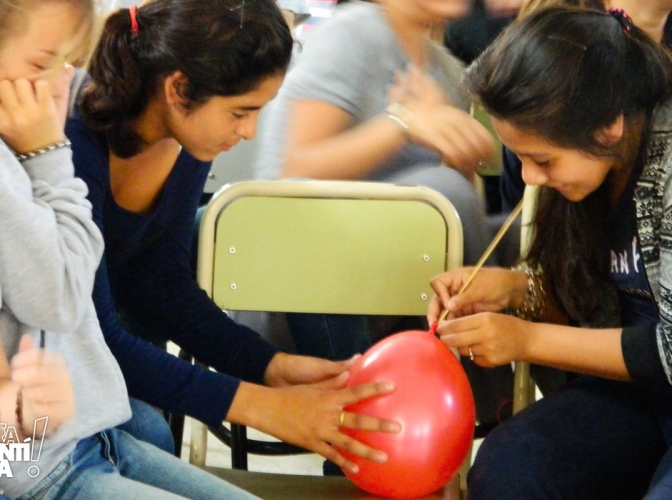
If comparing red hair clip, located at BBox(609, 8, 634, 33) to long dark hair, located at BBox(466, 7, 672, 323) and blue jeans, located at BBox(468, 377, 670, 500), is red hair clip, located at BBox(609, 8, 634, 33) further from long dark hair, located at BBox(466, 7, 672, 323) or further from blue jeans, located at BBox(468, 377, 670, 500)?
blue jeans, located at BBox(468, 377, 670, 500)

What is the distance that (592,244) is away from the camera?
1.30 metres

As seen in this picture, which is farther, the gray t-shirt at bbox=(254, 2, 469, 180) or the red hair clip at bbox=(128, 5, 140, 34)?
the gray t-shirt at bbox=(254, 2, 469, 180)

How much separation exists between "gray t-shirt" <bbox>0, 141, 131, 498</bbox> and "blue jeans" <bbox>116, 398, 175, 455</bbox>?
0.57 ft

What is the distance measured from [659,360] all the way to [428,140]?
538mm

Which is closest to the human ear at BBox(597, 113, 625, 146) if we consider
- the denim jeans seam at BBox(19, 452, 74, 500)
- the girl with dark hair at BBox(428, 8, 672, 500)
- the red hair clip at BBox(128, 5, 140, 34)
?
the girl with dark hair at BBox(428, 8, 672, 500)

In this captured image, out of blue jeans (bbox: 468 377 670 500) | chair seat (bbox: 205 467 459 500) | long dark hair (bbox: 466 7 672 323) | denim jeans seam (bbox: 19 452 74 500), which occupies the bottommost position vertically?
chair seat (bbox: 205 467 459 500)

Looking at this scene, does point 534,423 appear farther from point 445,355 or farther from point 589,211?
point 589,211

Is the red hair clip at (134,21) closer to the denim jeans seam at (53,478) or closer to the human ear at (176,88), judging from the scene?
the human ear at (176,88)

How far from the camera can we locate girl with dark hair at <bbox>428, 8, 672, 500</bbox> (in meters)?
1.12

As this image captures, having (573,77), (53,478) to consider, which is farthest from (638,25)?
(53,478)

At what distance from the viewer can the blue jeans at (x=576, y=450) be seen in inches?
44.0

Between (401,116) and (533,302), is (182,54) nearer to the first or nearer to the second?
(401,116)

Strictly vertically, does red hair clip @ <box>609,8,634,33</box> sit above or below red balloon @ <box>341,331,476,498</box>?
above

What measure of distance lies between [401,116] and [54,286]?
2.55 ft
